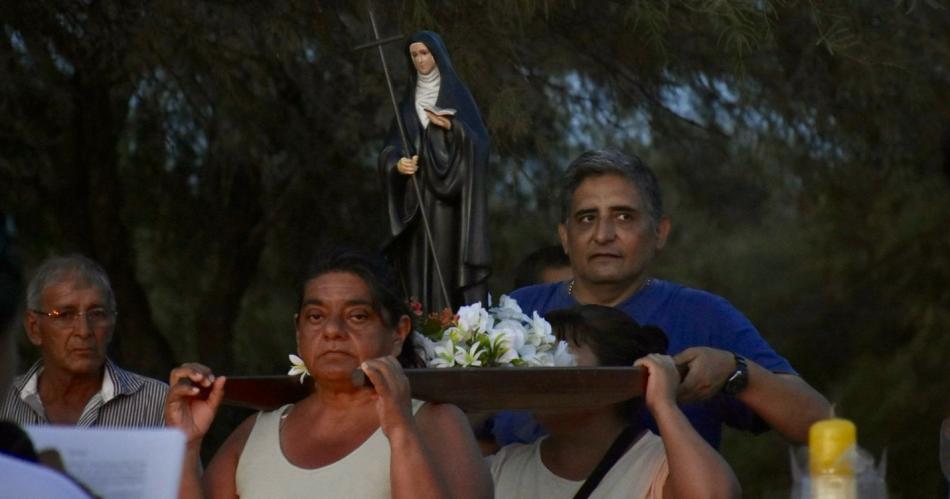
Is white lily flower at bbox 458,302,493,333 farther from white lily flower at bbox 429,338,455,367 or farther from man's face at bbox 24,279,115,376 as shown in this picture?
man's face at bbox 24,279,115,376

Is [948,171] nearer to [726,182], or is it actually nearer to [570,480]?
[726,182]

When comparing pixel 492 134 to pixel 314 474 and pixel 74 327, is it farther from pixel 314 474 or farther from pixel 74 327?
pixel 314 474

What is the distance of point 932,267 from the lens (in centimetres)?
1040

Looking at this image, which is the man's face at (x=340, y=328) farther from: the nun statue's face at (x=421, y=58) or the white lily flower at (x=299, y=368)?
the nun statue's face at (x=421, y=58)

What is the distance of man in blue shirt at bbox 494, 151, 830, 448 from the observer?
13.5 feet

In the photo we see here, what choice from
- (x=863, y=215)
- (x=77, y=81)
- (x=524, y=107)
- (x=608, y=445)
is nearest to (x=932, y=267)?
(x=863, y=215)

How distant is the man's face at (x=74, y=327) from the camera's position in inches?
192

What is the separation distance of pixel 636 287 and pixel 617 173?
0.98ft

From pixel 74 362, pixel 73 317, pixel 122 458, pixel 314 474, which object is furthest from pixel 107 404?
pixel 122 458

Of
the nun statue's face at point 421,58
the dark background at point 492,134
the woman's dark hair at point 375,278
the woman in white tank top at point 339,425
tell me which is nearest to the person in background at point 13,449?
the woman in white tank top at point 339,425

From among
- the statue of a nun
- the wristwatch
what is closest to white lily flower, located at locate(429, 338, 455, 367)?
the statue of a nun

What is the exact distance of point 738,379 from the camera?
379cm

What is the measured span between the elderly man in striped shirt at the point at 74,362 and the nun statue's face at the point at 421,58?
49.0 inches

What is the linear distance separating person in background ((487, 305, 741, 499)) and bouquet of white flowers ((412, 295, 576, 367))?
100mm
